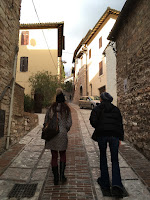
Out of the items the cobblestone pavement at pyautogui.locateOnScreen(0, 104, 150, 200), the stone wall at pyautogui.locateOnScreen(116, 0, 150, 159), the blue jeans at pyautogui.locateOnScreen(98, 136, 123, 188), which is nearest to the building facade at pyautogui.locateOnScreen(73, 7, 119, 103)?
the stone wall at pyautogui.locateOnScreen(116, 0, 150, 159)

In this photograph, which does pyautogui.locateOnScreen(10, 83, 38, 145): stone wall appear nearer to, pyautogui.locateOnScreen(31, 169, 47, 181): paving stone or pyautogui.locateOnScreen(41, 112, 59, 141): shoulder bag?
pyautogui.locateOnScreen(31, 169, 47, 181): paving stone

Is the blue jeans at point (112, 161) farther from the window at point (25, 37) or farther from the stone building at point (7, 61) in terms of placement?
the window at point (25, 37)

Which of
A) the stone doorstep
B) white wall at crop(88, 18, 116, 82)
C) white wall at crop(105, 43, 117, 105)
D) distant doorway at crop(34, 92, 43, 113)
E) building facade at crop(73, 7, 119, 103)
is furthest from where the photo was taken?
white wall at crop(88, 18, 116, 82)

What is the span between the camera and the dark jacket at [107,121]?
2.69 m

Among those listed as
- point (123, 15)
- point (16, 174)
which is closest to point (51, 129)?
point (16, 174)

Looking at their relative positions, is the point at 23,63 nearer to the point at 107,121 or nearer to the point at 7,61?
the point at 7,61

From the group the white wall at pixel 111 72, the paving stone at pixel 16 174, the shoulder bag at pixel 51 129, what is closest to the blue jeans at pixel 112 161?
the shoulder bag at pixel 51 129

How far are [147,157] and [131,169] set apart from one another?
885 millimetres

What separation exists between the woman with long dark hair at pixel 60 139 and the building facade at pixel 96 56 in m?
11.9

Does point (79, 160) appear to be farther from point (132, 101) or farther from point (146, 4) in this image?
point (146, 4)

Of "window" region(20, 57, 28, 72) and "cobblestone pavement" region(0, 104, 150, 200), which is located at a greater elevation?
"window" region(20, 57, 28, 72)

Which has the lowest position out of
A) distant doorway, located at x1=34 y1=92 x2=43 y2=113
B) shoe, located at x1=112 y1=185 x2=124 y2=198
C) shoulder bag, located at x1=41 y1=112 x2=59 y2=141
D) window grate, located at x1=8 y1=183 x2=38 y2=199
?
window grate, located at x1=8 y1=183 x2=38 y2=199

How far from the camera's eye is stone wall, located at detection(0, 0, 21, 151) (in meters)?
4.31

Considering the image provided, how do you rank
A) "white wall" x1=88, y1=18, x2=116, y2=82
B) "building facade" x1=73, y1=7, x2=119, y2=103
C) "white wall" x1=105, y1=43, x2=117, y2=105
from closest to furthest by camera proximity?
"white wall" x1=105, y1=43, x2=117, y2=105 → "building facade" x1=73, y1=7, x2=119, y2=103 → "white wall" x1=88, y1=18, x2=116, y2=82
